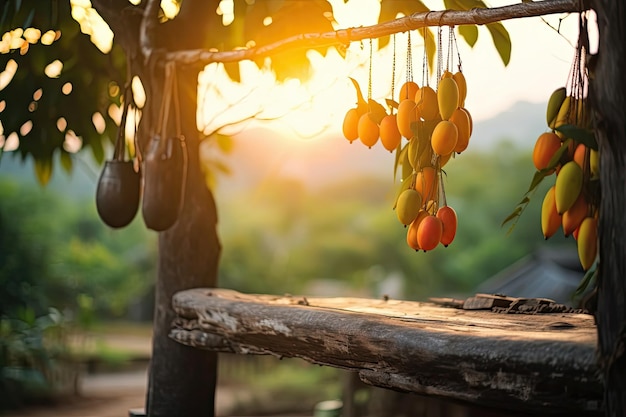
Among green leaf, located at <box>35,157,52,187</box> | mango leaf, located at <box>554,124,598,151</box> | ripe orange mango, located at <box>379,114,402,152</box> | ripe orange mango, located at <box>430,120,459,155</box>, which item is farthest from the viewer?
green leaf, located at <box>35,157,52,187</box>

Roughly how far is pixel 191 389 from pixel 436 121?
1505mm

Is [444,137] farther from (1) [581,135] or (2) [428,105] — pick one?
(1) [581,135]

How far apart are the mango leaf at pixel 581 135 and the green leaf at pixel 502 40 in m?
0.87

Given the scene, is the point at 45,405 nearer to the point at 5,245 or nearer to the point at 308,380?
the point at 5,245

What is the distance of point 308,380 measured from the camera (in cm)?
1101

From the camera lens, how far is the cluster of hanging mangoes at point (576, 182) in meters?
1.60

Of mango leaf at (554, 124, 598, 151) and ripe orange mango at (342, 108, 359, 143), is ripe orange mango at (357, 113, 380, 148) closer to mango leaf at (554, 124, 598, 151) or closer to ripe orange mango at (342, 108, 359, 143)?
ripe orange mango at (342, 108, 359, 143)

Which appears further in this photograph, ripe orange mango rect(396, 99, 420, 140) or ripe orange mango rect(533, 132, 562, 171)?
ripe orange mango rect(396, 99, 420, 140)

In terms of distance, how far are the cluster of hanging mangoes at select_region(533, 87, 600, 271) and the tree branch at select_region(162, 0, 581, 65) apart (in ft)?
0.73

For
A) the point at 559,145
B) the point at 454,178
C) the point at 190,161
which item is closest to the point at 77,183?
the point at 454,178

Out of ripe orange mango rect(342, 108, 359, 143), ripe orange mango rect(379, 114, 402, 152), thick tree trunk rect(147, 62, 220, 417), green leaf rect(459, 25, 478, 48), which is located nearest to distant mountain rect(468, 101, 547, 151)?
thick tree trunk rect(147, 62, 220, 417)

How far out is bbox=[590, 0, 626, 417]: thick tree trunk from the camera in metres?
1.45

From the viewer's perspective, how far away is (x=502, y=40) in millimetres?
2396

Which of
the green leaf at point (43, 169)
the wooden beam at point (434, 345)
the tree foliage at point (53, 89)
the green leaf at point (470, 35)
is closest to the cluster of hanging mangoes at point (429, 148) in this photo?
the wooden beam at point (434, 345)
